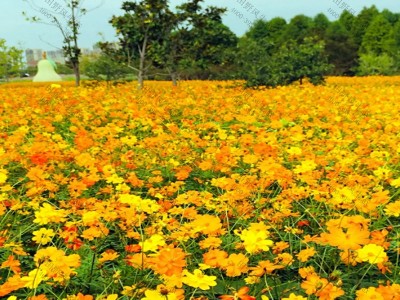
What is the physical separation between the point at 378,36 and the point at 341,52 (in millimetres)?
5056

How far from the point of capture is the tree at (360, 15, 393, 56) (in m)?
37.4

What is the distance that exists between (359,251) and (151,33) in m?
13.1

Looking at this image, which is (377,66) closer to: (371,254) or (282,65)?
(282,65)

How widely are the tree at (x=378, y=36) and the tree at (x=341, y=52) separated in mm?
1856

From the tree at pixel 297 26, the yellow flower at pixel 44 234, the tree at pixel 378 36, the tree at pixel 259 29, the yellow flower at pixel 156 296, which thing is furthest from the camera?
the tree at pixel 259 29

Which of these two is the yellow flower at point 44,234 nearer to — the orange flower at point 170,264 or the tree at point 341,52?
the orange flower at point 170,264

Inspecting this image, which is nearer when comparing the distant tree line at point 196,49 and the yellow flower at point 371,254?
the yellow flower at point 371,254

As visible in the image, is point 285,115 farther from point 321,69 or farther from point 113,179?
point 321,69

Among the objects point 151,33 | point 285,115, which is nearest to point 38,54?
point 151,33

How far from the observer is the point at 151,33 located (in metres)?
13.8

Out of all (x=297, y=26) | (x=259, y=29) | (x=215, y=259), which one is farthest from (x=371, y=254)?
(x=259, y=29)

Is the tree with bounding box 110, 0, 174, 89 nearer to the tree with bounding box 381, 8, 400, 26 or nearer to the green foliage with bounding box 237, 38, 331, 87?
the green foliage with bounding box 237, 38, 331, 87

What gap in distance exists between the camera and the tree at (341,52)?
3472cm

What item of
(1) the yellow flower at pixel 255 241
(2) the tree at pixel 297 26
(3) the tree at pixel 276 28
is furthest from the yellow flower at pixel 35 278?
(3) the tree at pixel 276 28
